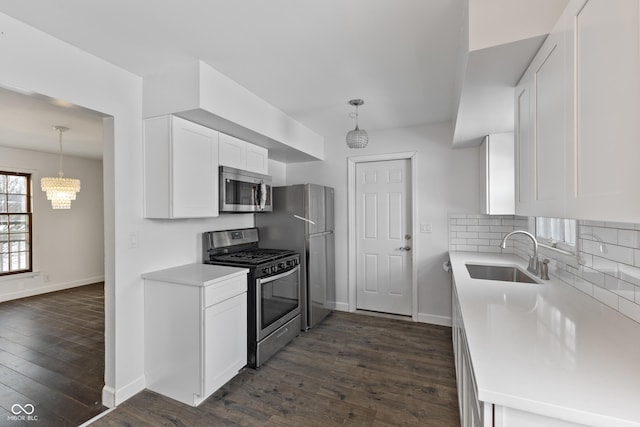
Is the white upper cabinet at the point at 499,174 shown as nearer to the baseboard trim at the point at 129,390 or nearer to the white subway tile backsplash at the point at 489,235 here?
the white subway tile backsplash at the point at 489,235

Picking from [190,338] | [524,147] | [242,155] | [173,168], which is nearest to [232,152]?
[242,155]

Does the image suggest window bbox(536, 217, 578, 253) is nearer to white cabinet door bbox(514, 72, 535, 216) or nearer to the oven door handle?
white cabinet door bbox(514, 72, 535, 216)

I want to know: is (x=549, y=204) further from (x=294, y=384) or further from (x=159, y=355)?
(x=159, y=355)

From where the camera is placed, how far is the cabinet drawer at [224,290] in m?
2.14

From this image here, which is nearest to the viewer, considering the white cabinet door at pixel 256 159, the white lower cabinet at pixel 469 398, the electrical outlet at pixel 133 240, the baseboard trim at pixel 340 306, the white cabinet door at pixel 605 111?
the white cabinet door at pixel 605 111

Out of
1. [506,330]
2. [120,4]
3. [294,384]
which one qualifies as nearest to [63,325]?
[294,384]

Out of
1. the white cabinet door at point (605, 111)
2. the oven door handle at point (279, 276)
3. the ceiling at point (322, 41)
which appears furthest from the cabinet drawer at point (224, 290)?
the white cabinet door at point (605, 111)

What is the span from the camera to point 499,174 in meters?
2.79

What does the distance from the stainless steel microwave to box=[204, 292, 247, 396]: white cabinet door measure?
848mm

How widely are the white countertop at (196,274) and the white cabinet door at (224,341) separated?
0.20m

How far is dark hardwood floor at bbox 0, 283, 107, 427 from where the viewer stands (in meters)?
2.07

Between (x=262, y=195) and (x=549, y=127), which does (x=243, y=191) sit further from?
(x=549, y=127)

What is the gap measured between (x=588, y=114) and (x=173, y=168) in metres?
2.36

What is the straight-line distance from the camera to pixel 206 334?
213 centimetres
